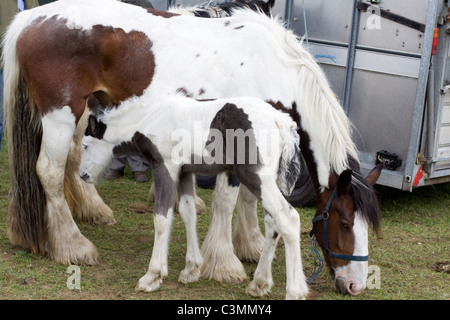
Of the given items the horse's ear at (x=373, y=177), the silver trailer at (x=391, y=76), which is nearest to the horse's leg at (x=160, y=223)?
the horse's ear at (x=373, y=177)

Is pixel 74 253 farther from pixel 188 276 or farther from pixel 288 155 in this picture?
pixel 288 155

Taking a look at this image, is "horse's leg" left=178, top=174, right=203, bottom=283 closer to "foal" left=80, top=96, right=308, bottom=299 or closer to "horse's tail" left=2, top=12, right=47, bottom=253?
"foal" left=80, top=96, right=308, bottom=299

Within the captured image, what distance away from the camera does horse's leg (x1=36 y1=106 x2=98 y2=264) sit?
4.73 metres

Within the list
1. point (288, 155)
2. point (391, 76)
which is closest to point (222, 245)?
point (288, 155)

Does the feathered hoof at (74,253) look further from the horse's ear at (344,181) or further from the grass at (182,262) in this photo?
the horse's ear at (344,181)

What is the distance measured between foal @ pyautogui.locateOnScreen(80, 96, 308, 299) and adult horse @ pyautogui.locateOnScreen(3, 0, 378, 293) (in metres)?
0.35

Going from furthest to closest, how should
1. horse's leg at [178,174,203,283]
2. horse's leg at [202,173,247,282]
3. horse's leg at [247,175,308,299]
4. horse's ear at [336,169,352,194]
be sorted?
horse's leg at [202,173,247,282]
horse's leg at [178,174,203,283]
horse's ear at [336,169,352,194]
horse's leg at [247,175,308,299]

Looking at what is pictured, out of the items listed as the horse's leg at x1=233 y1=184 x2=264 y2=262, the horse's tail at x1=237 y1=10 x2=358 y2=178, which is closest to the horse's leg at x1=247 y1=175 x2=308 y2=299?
the horse's tail at x1=237 y1=10 x2=358 y2=178

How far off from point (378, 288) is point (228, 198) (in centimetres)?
118

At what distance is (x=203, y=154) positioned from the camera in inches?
159

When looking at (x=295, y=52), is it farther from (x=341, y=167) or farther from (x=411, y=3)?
(x=411, y=3)

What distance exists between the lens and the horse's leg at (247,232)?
5.05 m

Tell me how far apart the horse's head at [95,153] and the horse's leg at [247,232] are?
1177mm
